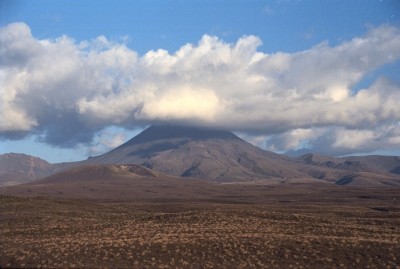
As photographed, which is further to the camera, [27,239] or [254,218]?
[254,218]

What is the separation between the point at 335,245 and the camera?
33156 millimetres

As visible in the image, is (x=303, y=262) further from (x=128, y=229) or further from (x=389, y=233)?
(x=128, y=229)

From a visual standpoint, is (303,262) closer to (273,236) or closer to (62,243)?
(273,236)

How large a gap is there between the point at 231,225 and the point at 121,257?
13.4 metres

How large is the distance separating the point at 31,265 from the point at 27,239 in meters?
10.7

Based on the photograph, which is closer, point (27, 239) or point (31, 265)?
point (31, 265)

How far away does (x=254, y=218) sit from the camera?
4812 centimetres

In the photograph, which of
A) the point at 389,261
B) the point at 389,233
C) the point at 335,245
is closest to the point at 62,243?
the point at 335,245

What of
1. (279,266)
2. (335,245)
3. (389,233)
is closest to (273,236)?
(335,245)

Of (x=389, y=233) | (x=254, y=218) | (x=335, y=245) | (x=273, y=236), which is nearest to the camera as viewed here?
(x=335, y=245)

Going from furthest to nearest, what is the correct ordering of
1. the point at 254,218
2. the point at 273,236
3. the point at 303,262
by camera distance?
1. the point at 254,218
2. the point at 273,236
3. the point at 303,262

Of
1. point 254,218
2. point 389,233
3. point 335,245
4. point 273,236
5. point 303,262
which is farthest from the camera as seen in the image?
point 254,218

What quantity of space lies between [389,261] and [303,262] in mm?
4687

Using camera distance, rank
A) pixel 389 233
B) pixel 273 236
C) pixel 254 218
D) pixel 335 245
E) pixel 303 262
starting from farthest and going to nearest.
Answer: pixel 254 218, pixel 389 233, pixel 273 236, pixel 335 245, pixel 303 262
